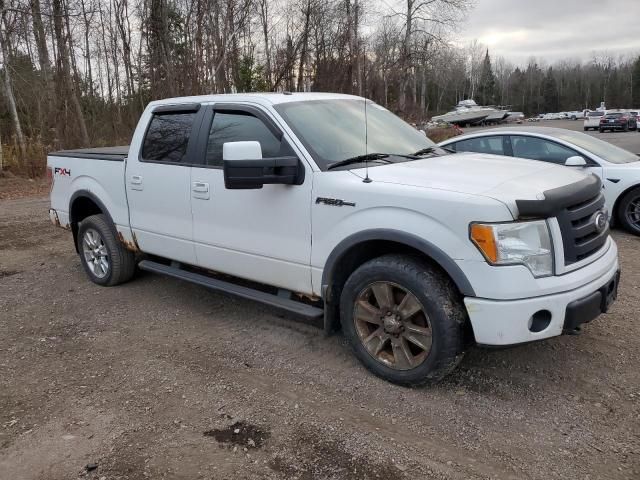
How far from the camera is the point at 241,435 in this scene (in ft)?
10.1

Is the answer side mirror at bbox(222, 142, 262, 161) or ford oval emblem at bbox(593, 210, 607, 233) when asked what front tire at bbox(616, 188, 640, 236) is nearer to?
ford oval emblem at bbox(593, 210, 607, 233)

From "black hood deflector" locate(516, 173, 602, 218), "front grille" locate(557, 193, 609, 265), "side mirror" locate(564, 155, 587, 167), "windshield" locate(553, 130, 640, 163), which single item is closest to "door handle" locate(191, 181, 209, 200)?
"black hood deflector" locate(516, 173, 602, 218)

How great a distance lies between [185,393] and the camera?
3.56 m

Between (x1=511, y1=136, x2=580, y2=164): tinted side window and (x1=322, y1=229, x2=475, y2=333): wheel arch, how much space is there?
16.0 ft

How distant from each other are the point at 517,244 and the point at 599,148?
582 cm

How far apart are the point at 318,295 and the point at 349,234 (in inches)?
22.2

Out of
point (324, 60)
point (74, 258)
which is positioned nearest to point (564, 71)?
point (324, 60)

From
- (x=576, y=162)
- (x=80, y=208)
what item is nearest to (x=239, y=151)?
(x=80, y=208)

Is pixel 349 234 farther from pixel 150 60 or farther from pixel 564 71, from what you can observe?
pixel 564 71

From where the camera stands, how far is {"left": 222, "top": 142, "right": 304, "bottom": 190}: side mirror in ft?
11.6

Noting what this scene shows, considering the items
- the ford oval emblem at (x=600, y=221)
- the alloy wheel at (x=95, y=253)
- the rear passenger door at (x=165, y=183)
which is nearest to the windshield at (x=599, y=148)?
the ford oval emblem at (x=600, y=221)

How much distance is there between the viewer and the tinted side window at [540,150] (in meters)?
7.46

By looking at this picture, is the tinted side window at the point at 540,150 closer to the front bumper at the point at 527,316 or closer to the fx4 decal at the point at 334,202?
the front bumper at the point at 527,316

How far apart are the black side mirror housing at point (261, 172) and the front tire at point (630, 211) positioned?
18.5ft
